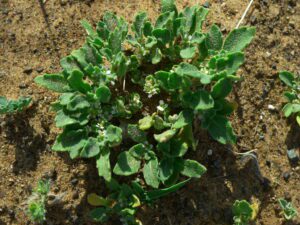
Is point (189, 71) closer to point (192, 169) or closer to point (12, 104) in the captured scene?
point (192, 169)

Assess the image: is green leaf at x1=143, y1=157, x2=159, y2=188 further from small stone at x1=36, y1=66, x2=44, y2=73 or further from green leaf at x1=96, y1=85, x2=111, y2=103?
small stone at x1=36, y1=66, x2=44, y2=73

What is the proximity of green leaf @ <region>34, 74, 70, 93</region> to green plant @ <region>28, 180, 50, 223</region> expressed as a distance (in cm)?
85

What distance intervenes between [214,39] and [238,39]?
21 cm

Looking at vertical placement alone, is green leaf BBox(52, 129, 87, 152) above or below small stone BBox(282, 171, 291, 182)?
above

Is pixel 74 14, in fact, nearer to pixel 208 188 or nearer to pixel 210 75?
pixel 210 75

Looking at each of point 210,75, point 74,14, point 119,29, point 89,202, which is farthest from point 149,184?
point 74,14

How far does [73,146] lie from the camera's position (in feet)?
12.6

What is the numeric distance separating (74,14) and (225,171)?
2.08m

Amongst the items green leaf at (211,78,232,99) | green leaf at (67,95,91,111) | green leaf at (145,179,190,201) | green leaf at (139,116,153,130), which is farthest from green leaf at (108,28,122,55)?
green leaf at (145,179,190,201)

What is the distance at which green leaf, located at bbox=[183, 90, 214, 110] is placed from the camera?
3773 millimetres

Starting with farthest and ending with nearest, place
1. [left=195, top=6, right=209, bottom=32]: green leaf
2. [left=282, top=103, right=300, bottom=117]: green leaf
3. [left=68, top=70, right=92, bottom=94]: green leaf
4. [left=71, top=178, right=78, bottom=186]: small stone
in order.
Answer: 1. [left=282, top=103, right=300, bottom=117]: green leaf
2. [left=71, top=178, right=78, bottom=186]: small stone
3. [left=195, top=6, right=209, bottom=32]: green leaf
4. [left=68, top=70, right=92, bottom=94]: green leaf

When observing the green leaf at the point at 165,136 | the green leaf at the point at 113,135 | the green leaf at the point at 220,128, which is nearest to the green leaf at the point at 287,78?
the green leaf at the point at 220,128

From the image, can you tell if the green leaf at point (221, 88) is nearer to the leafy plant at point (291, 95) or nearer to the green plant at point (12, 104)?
the leafy plant at point (291, 95)

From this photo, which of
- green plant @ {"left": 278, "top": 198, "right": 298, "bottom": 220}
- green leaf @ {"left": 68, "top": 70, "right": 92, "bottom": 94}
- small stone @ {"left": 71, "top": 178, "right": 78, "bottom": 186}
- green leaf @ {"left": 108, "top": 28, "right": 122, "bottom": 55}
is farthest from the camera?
green plant @ {"left": 278, "top": 198, "right": 298, "bottom": 220}
